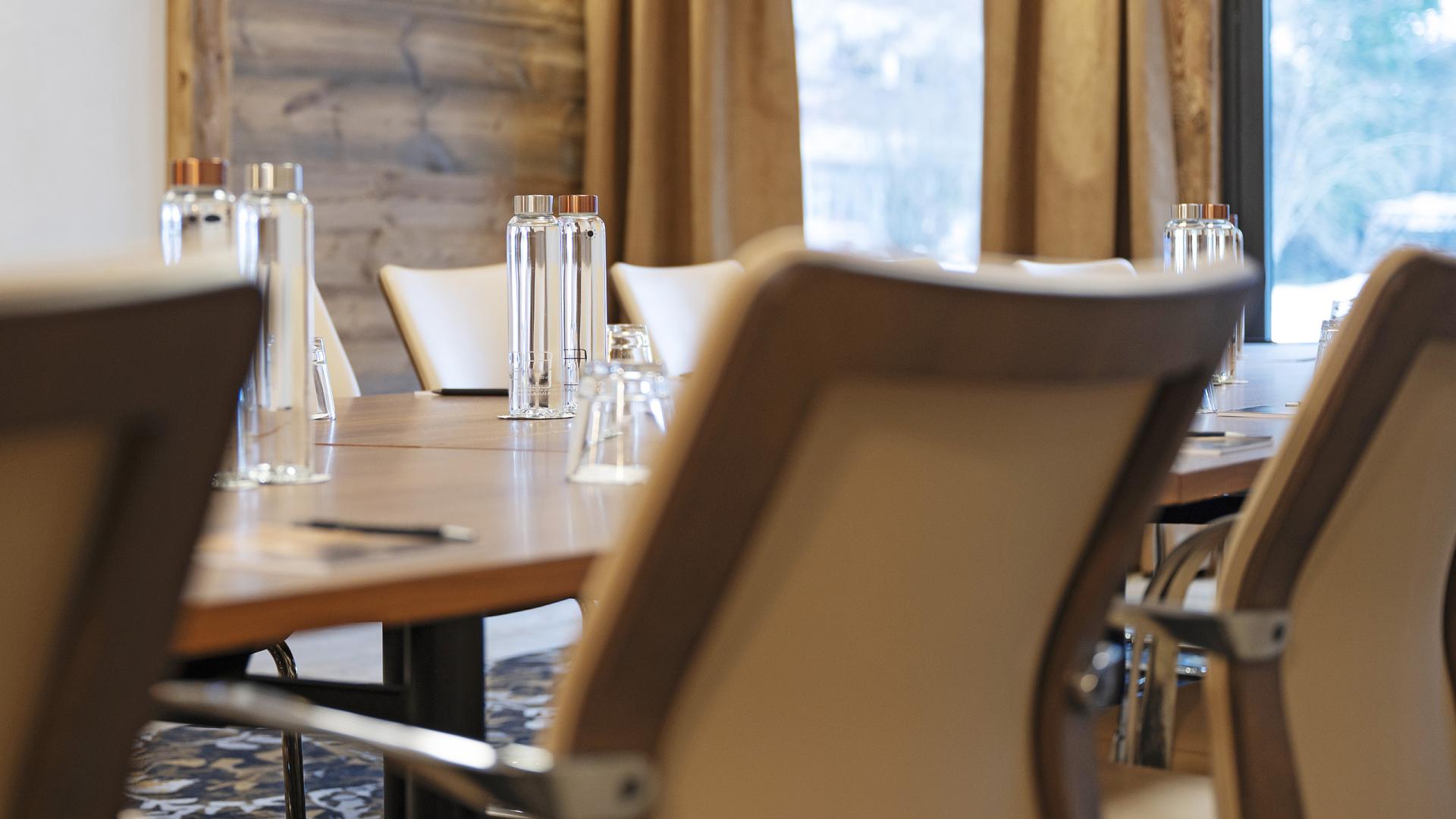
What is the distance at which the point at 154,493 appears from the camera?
0.58 meters

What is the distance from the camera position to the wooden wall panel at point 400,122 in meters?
4.25

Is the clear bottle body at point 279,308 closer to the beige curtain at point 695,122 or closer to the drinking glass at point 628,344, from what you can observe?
the drinking glass at point 628,344

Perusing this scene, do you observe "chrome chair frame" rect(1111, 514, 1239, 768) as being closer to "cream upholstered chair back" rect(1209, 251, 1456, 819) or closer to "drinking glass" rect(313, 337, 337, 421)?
"cream upholstered chair back" rect(1209, 251, 1456, 819)

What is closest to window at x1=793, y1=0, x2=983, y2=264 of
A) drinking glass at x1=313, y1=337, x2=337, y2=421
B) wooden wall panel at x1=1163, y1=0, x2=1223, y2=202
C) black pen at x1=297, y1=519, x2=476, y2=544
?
wooden wall panel at x1=1163, y1=0, x2=1223, y2=202

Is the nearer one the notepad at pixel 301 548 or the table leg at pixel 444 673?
the notepad at pixel 301 548

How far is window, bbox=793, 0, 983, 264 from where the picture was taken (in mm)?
4969

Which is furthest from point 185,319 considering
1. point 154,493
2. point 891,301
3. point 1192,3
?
point 1192,3

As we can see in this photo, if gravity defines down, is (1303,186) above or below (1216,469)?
above

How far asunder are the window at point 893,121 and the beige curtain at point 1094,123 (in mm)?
374

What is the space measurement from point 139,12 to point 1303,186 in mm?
3136

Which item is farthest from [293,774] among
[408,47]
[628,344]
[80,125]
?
[408,47]

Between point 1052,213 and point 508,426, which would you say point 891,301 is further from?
point 1052,213

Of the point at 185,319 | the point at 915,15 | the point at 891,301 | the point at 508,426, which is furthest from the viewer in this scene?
the point at 915,15

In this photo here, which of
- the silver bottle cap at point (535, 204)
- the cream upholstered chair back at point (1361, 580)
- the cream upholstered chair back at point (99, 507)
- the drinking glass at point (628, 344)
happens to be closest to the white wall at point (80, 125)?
the silver bottle cap at point (535, 204)
